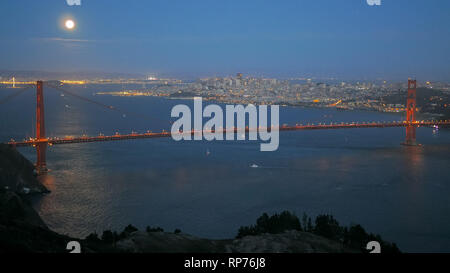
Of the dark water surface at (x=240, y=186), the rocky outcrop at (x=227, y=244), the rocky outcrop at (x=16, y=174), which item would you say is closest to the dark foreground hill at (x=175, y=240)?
the rocky outcrop at (x=227, y=244)

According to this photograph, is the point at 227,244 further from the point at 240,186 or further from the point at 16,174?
the point at 16,174

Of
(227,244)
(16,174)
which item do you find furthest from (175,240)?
(16,174)

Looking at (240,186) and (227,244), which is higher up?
(227,244)

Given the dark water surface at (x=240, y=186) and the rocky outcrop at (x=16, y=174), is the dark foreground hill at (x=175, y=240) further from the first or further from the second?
the rocky outcrop at (x=16, y=174)

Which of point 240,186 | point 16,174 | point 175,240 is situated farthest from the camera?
point 240,186
